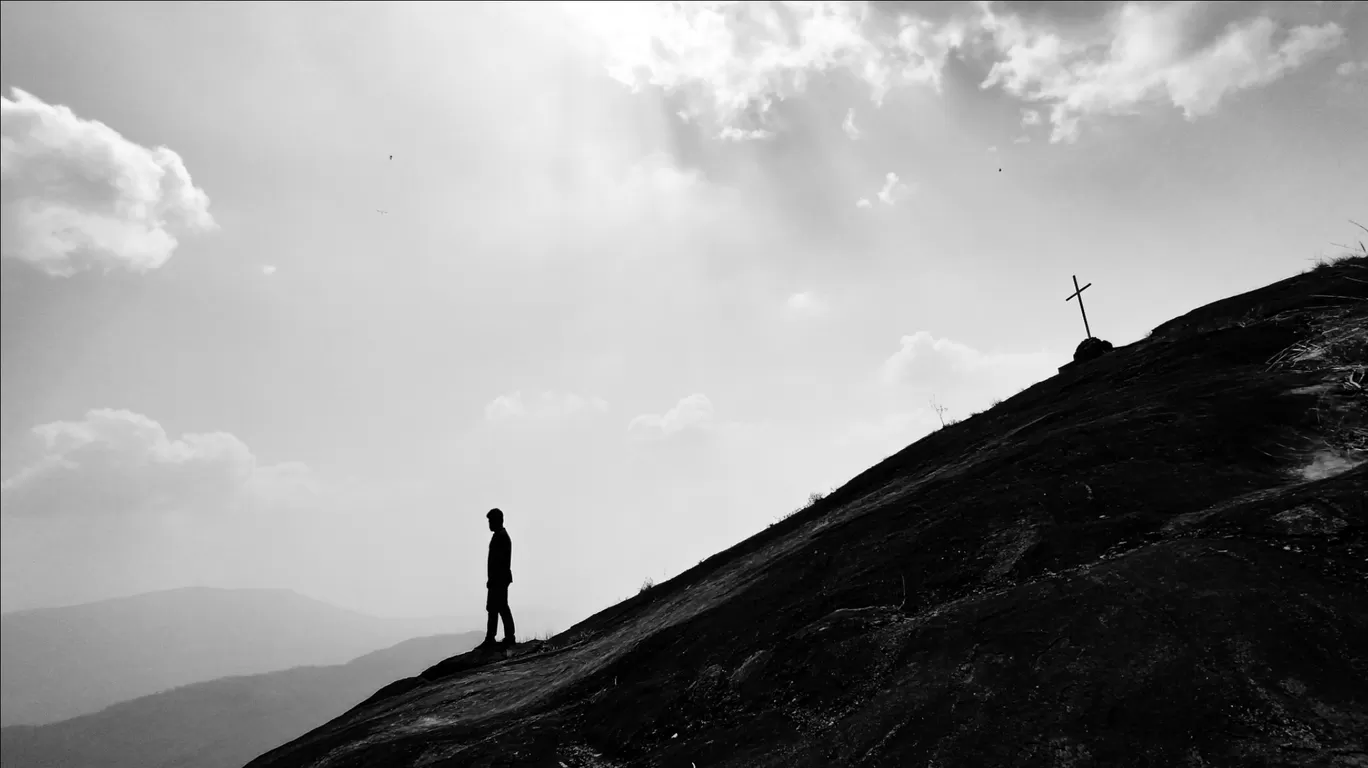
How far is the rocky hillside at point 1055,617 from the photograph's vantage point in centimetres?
480

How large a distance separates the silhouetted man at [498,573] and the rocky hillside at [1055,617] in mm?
3214

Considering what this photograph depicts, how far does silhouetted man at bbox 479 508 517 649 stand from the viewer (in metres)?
16.7

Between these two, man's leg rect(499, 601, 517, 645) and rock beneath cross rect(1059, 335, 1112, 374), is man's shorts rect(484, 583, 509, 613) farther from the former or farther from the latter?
rock beneath cross rect(1059, 335, 1112, 374)

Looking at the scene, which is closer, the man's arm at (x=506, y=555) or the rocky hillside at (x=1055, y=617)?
the rocky hillside at (x=1055, y=617)

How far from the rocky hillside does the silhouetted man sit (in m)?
3.21

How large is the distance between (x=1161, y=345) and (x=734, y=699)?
11679 millimetres

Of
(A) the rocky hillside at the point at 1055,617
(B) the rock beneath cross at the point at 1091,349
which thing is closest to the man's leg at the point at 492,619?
(A) the rocky hillside at the point at 1055,617

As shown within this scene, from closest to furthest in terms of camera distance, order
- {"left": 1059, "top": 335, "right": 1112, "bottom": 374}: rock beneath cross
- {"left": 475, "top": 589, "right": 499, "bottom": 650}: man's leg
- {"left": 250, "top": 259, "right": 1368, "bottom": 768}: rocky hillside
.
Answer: {"left": 250, "top": 259, "right": 1368, "bottom": 768}: rocky hillside, {"left": 475, "top": 589, "right": 499, "bottom": 650}: man's leg, {"left": 1059, "top": 335, "right": 1112, "bottom": 374}: rock beneath cross

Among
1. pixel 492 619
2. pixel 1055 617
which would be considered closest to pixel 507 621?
pixel 492 619

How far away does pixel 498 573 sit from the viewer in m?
16.7

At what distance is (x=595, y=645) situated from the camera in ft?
45.0

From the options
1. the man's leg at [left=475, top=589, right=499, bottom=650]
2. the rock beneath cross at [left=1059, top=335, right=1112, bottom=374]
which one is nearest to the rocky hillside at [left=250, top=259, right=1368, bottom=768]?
the man's leg at [left=475, top=589, right=499, bottom=650]

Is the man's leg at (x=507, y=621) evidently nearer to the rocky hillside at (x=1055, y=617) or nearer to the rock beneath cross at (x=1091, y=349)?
the rocky hillside at (x=1055, y=617)

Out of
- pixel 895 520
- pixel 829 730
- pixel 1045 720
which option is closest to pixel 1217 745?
pixel 1045 720
